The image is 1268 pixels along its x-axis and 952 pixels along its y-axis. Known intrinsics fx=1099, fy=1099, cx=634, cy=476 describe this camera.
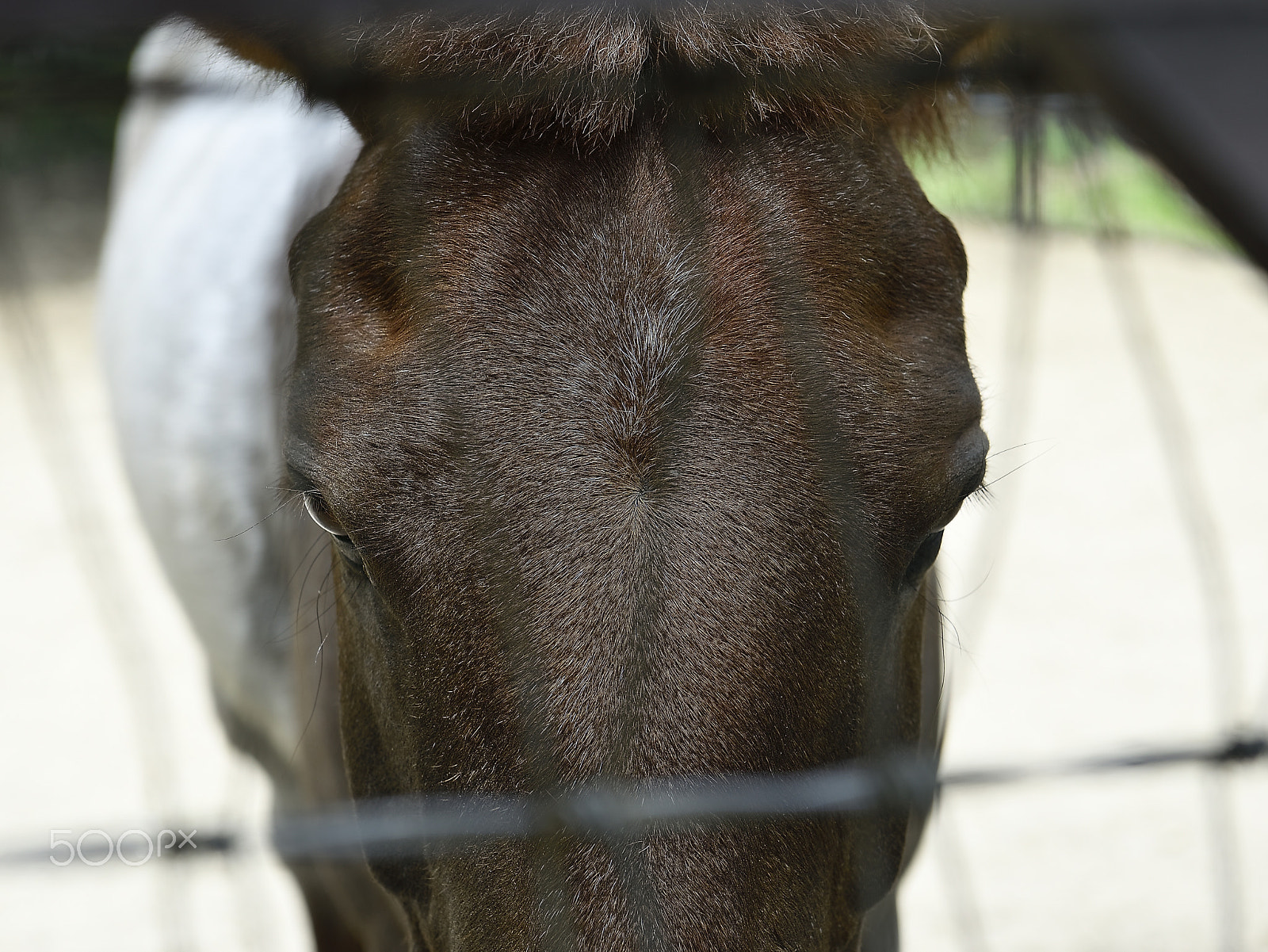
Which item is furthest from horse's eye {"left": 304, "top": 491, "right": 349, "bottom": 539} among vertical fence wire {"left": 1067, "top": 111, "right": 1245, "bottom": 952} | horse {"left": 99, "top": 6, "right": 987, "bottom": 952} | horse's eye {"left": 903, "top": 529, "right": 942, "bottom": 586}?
vertical fence wire {"left": 1067, "top": 111, "right": 1245, "bottom": 952}

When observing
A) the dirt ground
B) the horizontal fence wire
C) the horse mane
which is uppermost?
the horse mane

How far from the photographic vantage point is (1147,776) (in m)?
3.59

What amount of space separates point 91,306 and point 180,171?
5916 millimetres

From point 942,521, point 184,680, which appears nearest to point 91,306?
point 184,680

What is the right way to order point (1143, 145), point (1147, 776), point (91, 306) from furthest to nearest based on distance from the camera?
point (91, 306) < point (1147, 776) < point (1143, 145)

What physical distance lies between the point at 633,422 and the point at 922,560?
381 mm

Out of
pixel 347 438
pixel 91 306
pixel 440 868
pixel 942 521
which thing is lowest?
pixel 91 306

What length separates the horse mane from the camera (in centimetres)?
103

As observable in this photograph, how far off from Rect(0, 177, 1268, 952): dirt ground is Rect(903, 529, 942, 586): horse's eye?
224 millimetres

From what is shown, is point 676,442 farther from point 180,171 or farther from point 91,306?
point 91,306

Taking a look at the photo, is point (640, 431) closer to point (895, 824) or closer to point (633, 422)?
point (633, 422)

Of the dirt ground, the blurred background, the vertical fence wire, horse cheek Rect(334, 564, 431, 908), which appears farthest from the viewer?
the dirt ground

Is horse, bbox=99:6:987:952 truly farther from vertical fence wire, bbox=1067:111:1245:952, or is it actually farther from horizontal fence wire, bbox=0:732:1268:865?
vertical fence wire, bbox=1067:111:1245:952

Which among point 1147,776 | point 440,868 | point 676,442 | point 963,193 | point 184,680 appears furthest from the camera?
point 184,680
